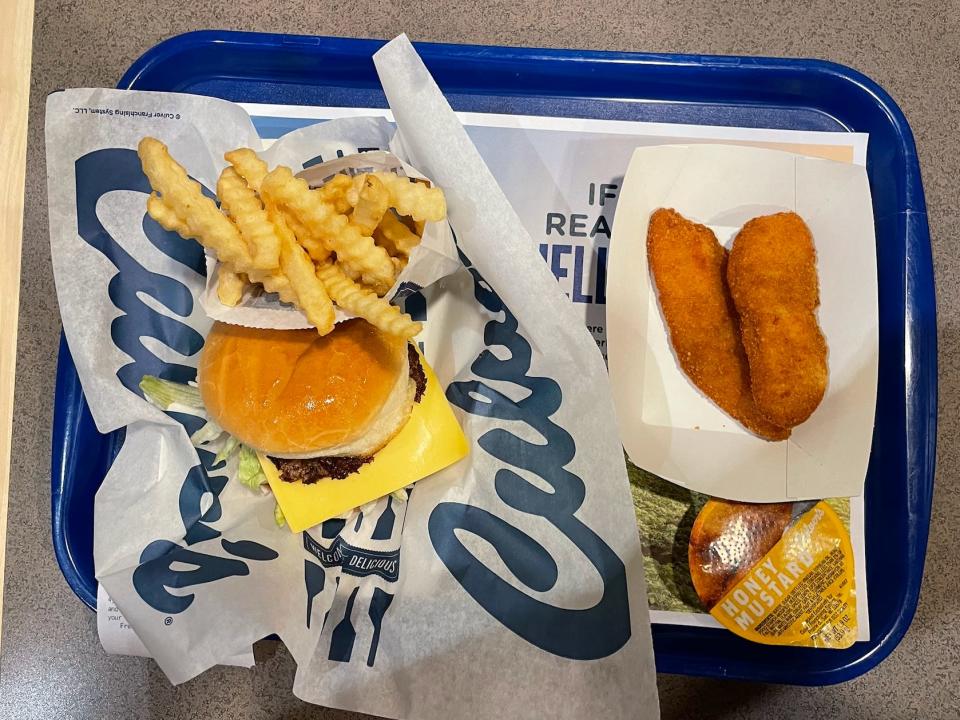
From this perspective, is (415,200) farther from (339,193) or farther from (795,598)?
(795,598)

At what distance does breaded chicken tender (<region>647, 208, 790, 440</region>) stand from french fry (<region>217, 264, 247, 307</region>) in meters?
0.64

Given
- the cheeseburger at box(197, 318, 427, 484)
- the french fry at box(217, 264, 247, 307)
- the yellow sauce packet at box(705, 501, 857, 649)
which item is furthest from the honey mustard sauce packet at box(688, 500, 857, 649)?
the french fry at box(217, 264, 247, 307)

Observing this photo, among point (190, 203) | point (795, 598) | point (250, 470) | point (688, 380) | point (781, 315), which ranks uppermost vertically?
point (190, 203)

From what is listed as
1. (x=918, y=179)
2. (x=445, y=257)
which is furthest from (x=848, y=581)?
(x=445, y=257)

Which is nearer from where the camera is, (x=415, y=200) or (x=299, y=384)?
(x=415, y=200)

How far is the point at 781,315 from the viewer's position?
104cm

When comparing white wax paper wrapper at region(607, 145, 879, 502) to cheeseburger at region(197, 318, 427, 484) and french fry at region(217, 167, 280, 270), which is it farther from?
french fry at region(217, 167, 280, 270)

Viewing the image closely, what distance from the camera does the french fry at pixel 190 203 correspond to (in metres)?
0.71

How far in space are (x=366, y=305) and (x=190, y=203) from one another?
0.22m

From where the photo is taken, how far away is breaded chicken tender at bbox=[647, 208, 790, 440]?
→ 41.7 inches

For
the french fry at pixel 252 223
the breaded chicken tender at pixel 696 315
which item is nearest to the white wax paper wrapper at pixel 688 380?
the breaded chicken tender at pixel 696 315

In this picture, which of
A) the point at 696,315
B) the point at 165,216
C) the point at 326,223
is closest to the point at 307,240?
the point at 326,223

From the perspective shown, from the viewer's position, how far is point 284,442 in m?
0.89

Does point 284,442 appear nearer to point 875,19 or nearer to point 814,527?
point 814,527
